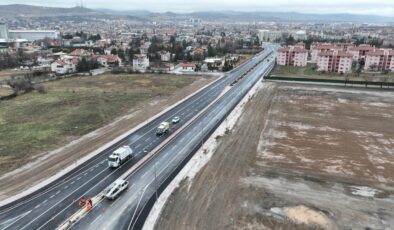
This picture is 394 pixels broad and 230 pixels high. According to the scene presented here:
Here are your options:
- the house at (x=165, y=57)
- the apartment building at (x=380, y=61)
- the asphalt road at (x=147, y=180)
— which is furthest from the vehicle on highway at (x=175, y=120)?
the house at (x=165, y=57)

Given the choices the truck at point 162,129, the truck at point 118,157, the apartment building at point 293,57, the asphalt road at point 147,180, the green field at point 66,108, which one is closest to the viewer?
the asphalt road at point 147,180

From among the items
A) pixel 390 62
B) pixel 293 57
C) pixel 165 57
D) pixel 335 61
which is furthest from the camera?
A: pixel 165 57

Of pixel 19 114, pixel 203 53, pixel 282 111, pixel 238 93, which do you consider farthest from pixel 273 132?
pixel 203 53

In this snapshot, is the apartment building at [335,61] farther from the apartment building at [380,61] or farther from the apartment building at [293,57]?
the apartment building at [293,57]

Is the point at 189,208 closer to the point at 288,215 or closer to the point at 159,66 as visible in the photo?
the point at 288,215

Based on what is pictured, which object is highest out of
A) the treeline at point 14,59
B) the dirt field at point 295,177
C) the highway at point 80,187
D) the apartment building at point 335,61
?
the apartment building at point 335,61

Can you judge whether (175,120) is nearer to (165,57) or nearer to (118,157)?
(118,157)

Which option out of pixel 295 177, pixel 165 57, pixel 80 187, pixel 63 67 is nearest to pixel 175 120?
pixel 80 187
